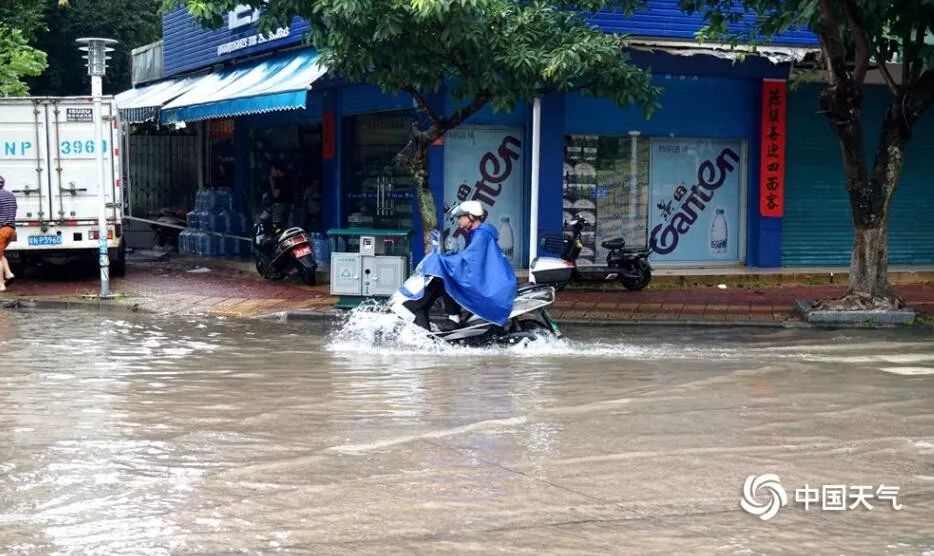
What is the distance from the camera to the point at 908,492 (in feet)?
21.9

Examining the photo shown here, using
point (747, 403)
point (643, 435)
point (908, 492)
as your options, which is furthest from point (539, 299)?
point (908, 492)

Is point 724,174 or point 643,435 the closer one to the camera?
point 643,435

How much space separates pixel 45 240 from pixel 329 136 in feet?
16.5

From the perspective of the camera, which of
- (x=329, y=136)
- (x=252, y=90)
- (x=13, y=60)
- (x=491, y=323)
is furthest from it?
(x=13, y=60)

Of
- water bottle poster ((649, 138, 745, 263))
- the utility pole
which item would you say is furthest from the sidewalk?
water bottle poster ((649, 138, 745, 263))

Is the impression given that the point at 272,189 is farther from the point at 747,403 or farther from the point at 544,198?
the point at 747,403

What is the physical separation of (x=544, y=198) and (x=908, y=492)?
40.5 feet

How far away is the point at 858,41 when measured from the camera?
1462 centimetres

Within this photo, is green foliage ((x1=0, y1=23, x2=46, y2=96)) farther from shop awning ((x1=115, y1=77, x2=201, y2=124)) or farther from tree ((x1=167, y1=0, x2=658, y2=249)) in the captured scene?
tree ((x1=167, y1=0, x2=658, y2=249))

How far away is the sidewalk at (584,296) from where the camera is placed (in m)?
15.9

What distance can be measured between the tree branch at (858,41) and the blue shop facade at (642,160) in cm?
343

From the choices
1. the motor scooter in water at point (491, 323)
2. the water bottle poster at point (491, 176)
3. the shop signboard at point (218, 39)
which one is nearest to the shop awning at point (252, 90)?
the shop signboard at point (218, 39)

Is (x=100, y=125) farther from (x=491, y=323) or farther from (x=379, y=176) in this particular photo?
(x=491, y=323)

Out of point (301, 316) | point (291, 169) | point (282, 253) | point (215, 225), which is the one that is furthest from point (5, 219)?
point (215, 225)
